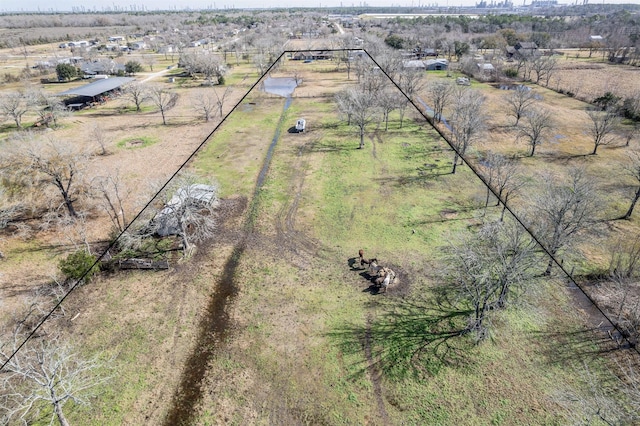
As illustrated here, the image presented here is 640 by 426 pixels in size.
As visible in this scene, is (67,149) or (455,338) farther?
(67,149)

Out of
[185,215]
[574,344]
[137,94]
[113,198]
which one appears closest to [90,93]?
[137,94]

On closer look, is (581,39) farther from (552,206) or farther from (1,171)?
(1,171)

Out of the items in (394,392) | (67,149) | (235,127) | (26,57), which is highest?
(26,57)

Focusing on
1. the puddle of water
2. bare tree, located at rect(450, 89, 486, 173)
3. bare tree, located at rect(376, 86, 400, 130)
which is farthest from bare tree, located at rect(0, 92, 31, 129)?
bare tree, located at rect(450, 89, 486, 173)

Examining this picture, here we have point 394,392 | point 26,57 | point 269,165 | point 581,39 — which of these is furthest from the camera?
point 581,39

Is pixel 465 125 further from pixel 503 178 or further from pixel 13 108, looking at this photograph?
pixel 13 108

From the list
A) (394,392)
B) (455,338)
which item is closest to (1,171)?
(394,392)

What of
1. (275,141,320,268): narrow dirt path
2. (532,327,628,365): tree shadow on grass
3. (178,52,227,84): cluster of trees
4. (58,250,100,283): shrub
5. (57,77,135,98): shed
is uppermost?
(178,52,227,84): cluster of trees

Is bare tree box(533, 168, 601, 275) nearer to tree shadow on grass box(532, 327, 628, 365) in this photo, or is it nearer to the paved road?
tree shadow on grass box(532, 327, 628, 365)
